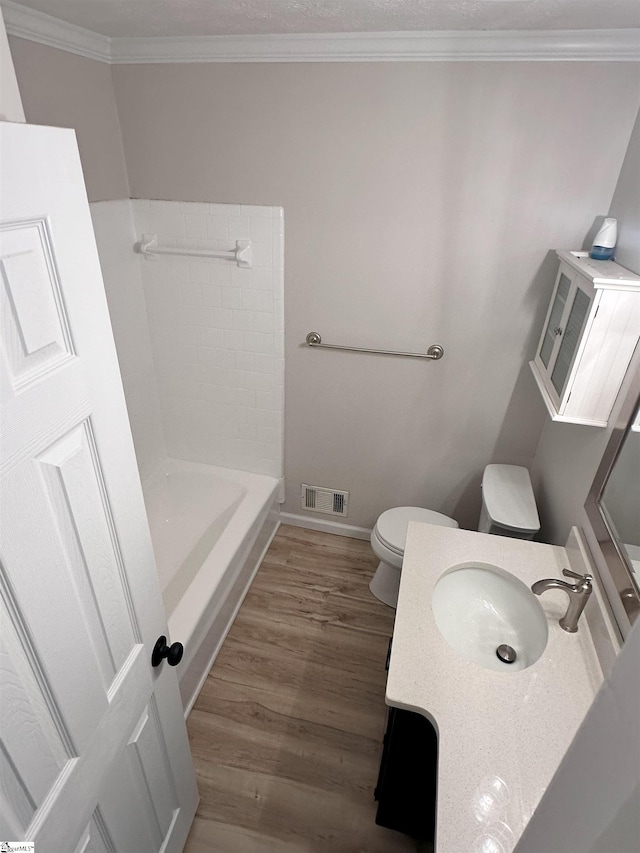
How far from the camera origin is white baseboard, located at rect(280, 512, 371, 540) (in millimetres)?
2654

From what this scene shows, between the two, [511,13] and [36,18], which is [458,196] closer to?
Answer: [511,13]

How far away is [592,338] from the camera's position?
4.47 ft

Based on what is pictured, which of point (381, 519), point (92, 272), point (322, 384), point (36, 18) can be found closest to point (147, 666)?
point (92, 272)

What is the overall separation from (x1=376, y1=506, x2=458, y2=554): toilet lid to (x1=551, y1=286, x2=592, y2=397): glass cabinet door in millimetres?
835

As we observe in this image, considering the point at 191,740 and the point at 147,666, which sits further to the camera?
the point at 191,740

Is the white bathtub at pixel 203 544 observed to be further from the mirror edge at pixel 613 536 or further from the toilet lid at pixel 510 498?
the mirror edge at pixel 613 536

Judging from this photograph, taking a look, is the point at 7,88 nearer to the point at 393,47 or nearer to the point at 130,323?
the point at 393,47

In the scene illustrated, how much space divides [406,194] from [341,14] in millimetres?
591

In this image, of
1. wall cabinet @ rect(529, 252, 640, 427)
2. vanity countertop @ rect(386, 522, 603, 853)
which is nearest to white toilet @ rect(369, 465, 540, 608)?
vanity countertop @ rect(386, 522, 603, 853)

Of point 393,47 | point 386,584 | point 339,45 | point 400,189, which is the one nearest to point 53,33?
point 339,45

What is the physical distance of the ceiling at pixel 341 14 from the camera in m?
1.33

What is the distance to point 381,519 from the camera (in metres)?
2.22

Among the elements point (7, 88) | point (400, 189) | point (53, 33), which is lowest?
point (400, 189)

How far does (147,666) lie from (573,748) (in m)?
0.93
